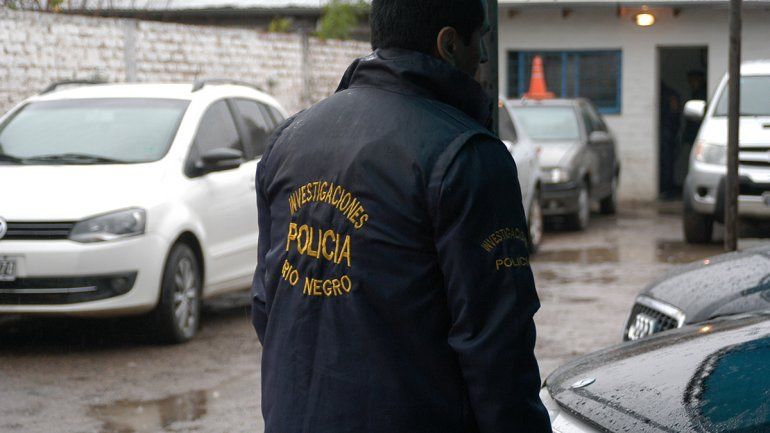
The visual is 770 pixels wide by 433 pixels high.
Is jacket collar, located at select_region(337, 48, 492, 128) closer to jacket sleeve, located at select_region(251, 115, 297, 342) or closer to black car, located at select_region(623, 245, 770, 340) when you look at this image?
jacket sleeve, located at select_region(251, 115, 297, 342)

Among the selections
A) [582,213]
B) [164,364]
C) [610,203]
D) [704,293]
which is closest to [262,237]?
[704,293]

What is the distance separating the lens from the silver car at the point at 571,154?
48.3 ft

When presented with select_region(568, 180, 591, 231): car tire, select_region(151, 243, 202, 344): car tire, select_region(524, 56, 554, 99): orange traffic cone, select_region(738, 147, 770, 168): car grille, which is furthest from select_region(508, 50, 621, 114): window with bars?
select_region(151, 243, 202, 344): car tire

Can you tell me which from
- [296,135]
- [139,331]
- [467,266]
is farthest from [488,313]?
[139,331]

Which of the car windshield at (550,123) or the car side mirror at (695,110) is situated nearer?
the car side mirror at (695,110)

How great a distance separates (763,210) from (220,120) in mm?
6003

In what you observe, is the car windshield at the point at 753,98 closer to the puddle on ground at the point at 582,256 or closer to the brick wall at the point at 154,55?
the puddle on ground at the point at 582,256

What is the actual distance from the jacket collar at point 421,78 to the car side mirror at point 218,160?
592 centimetres

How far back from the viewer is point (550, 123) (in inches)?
631

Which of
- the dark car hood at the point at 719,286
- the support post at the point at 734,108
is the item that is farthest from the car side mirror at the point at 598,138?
the dark car hood at the point at 719,286

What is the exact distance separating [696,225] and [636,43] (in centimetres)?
728

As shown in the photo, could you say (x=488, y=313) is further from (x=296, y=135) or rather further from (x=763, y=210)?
(x=763, y=210)

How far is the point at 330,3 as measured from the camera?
2025cm

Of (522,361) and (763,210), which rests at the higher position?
(522,361)
